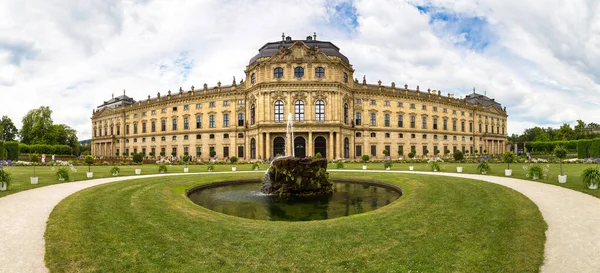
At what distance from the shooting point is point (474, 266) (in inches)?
265

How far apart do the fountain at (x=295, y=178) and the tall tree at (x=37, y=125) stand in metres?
84.4

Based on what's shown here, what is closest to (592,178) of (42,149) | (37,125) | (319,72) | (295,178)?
(295,178)

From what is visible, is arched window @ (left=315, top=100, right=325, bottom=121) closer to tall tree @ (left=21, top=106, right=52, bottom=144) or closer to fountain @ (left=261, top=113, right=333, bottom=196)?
fountain @ (left=261, top=113, right=333, bottom=196)

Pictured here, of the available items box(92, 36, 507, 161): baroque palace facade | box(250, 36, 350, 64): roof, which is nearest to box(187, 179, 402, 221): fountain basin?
box(92, 36, 507, 161): baroque palace facade

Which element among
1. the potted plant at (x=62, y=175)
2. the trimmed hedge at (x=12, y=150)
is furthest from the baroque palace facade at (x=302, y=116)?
the potted plant at (x=62, y=175)

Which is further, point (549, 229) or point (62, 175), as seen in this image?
point (62, 175)

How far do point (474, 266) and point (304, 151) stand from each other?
141 ft

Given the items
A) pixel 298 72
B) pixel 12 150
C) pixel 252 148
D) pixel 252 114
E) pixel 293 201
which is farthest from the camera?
pixel 252 148

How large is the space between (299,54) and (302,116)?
10.0 m

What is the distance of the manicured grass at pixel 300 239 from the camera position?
6.93m

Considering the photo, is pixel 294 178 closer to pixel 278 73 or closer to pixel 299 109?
pixel 299 109

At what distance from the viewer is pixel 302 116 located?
49.8m

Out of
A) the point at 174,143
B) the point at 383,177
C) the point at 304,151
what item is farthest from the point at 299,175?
the point at 174,143

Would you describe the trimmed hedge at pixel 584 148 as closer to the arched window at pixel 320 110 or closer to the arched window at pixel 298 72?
the arched window at pixel 320 110
